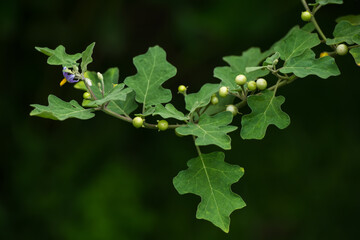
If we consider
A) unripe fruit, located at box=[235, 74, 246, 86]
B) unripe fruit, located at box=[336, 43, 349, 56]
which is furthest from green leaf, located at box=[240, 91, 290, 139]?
unripe fruit, located at box=[336, 43, 349, 56]

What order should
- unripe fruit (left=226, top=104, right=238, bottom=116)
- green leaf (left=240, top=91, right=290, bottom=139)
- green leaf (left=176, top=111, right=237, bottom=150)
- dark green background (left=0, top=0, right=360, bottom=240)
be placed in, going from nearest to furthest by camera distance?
green leaf (left=176, top=111, right=237, bottom=150) → green leaf (left=240, top=91, right=290, bottom=139) → unripe fruit (left=226, top=104, right=238, bottom=116) → dark green background (left=0, top=0, right=360, bottom=240)

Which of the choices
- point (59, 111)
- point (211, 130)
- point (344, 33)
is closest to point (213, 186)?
point (211, 130)

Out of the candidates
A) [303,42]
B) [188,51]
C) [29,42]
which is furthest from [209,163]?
[29,42]

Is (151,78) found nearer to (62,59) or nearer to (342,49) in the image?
(62,59)

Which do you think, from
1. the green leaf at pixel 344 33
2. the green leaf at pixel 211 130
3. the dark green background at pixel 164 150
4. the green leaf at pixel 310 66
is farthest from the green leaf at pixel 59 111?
the dark green background at pixel 164 150

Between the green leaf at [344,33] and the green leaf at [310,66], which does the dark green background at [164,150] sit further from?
the green leaf at [310,66]

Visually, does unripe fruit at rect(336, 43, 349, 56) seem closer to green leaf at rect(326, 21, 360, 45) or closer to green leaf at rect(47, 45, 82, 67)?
green leaf at rect(326, 21, 360, 45)

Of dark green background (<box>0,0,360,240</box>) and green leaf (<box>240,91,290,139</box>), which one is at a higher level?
green leaf (<box>240,91,290,139</box>)
